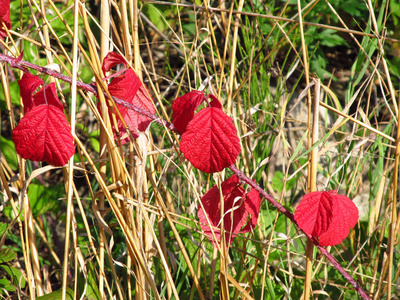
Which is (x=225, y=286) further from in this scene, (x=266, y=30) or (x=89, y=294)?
(x=266, y=30)

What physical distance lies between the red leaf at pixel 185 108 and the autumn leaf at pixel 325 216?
20cm

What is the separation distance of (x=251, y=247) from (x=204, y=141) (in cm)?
50

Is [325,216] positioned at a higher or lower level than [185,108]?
lower

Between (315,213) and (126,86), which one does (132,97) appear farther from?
(315,213)

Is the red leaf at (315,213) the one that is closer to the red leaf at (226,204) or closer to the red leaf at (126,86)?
the red leaf at (226,204)

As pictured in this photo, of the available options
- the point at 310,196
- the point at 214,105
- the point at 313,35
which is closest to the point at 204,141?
the point at 214,105

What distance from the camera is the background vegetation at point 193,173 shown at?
2.06 ft

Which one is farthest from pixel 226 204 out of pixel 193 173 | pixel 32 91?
pixel 32 91

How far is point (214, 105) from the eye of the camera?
52cm

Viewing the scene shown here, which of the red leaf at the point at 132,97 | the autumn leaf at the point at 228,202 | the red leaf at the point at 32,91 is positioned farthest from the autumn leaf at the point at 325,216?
the red leaf at the point at 32,91

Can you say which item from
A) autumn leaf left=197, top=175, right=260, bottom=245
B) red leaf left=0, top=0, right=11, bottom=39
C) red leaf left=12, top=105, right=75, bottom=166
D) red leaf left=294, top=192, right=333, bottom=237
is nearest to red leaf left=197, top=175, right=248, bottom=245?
autumn leaf left=197, top=175, right=260, bottom=245

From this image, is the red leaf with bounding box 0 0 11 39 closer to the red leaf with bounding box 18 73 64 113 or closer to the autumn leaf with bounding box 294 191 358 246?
the red leaf with bounding box 18 73 64 113

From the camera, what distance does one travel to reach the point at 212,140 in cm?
49

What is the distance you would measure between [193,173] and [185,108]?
249 millimetres
